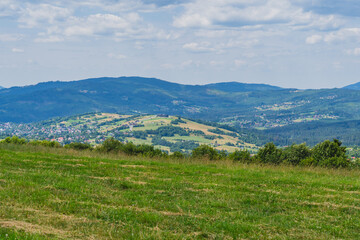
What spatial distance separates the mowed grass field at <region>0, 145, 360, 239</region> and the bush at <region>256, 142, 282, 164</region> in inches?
473

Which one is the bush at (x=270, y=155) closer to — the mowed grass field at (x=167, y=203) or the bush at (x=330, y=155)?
the bush at (x=330, y=155)

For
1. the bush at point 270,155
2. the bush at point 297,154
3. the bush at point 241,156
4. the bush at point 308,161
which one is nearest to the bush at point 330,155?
the bush at point 308,161

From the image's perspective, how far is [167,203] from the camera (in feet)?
47.8

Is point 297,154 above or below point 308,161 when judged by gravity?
above

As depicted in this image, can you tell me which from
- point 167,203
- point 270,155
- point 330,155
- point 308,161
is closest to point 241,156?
point 270,155

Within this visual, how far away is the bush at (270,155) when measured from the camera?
116 feet

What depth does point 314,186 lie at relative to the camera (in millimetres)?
19500

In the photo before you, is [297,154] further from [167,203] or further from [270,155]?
[167,203]

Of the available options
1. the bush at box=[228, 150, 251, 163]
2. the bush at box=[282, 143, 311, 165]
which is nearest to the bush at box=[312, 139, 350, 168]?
the bush at box=[282, 143, 311, 165]

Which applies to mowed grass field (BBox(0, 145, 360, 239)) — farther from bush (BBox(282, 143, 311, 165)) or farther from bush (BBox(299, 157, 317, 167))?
bush (BBox(282, 143, 311, 165))

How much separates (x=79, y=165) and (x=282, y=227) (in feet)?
45.9

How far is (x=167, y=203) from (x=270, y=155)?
76.2 ft

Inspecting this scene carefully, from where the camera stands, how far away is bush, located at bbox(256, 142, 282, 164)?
3547 centimetres

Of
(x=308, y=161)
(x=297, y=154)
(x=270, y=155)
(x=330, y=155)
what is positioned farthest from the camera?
(x=270, y=155)
